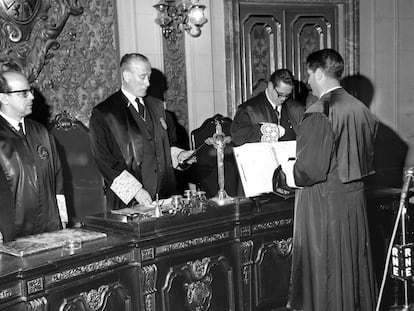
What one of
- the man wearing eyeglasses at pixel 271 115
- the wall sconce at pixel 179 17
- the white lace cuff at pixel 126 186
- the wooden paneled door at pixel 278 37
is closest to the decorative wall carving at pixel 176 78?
the wall sconce at pixel 179 17

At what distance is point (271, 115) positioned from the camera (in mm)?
5211

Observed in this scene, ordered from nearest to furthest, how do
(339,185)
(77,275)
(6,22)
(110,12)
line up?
(77,275), (339,185), (6,22), (110,12)

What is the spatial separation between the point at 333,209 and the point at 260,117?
1746 millimetres

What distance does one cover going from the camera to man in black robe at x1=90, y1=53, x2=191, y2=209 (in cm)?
398

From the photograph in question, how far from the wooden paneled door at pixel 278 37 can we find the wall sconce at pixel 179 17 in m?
0.42

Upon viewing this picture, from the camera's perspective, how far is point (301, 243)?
3.68 metres

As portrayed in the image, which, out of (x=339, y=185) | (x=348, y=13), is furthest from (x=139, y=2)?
(x=339, y=185)

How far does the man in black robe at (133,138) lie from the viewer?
Answer: 157 inches

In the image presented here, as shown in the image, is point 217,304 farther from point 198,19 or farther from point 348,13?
point 348,13

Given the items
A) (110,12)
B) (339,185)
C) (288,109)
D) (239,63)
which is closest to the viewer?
(339,185)

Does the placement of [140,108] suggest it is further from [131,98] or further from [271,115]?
[271,115]

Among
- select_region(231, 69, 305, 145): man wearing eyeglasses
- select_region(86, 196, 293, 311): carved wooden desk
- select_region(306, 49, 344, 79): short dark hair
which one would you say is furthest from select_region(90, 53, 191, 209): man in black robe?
select_region(306, 49, 344, 79): short dark hair

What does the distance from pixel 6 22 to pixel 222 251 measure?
8.68 feet

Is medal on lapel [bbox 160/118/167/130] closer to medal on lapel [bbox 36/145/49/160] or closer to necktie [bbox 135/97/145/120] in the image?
necktie [bbox 135/97/145/120]
